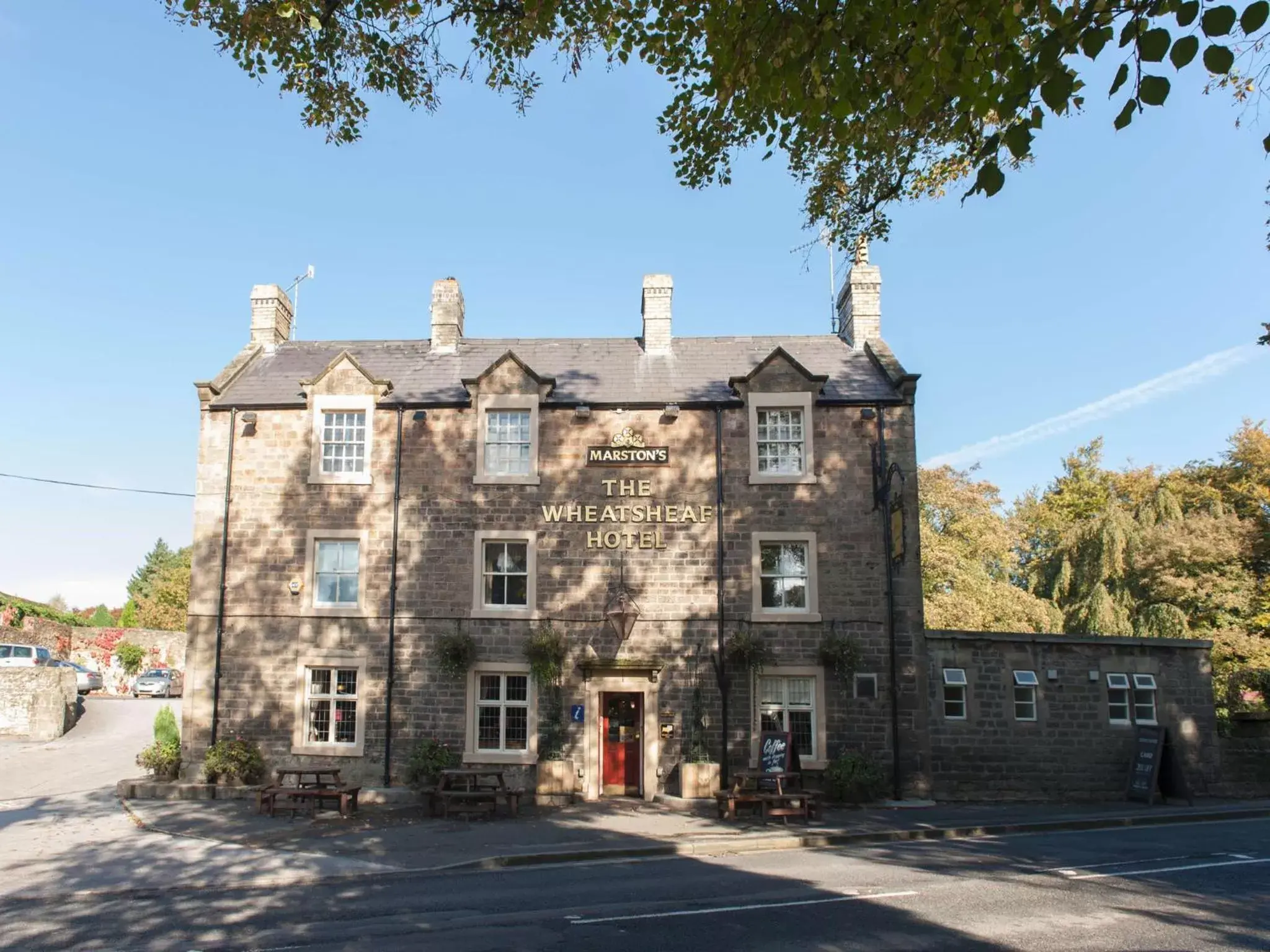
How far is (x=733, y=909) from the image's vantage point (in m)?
9.63

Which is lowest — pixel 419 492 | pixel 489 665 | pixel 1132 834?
pixel 1132 834

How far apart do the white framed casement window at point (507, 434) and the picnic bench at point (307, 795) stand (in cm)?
669

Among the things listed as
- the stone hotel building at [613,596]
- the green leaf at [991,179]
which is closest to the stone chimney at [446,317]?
the stone hotel building at [613,596]

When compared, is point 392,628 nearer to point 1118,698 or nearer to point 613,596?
point 613,596

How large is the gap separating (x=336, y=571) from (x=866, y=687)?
442 inches

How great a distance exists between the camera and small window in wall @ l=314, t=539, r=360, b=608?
1948 centimetres

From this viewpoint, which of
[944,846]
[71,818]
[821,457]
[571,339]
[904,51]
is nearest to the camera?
[904,51]

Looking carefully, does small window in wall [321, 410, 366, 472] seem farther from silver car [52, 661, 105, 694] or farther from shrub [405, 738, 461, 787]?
silver car [52, 661, 105, 694]

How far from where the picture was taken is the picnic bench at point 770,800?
51.8 feet

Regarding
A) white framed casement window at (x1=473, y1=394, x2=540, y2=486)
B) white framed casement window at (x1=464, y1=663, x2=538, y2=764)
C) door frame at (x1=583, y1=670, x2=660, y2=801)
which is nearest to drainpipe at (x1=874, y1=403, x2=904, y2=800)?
door frame at (x1=583, y1=670, x2=660, y2=801)

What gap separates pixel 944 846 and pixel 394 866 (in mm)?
8018

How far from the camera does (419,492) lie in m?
19.6

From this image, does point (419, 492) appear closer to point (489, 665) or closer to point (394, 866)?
point (489, 665)

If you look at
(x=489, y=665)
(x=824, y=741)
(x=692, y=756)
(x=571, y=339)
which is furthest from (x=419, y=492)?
(x=824, y=741)
